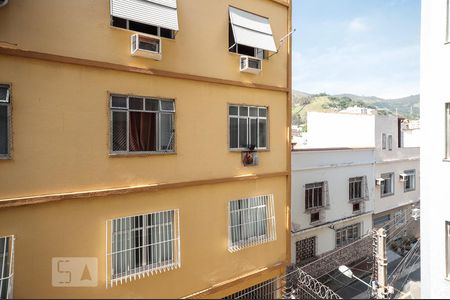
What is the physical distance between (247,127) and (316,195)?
7.89 metres

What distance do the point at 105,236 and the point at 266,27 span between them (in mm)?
7011

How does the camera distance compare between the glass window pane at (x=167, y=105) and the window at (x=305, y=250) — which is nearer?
the glass window pane at (x=167, y=105)

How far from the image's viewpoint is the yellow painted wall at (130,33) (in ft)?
19.0

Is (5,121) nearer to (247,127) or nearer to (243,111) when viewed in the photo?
(243,111)

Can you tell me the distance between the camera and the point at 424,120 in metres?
8.32

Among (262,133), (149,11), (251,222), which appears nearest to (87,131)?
(149,11)

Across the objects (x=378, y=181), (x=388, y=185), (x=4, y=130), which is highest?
(x=4, y=130)

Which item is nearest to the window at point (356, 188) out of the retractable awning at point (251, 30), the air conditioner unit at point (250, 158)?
the air conditioner unit at point (250, 158)

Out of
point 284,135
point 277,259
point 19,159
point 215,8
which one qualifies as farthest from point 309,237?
point 19,159

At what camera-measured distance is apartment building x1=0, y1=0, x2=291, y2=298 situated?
580 centimetres

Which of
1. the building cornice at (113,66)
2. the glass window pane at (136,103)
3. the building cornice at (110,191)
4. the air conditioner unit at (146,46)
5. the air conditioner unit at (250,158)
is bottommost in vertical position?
the building cornice at (110,191)

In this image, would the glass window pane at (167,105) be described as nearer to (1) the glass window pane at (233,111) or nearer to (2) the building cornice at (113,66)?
(2) the building cornice at (113,66)

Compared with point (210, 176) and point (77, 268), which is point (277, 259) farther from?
point (77, 268)

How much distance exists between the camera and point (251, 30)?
8672 mm
